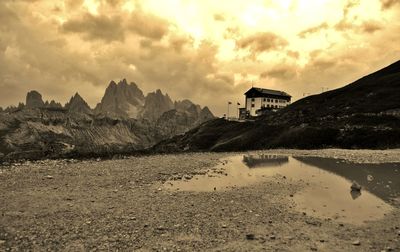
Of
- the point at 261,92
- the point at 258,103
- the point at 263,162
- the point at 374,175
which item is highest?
the point at 261,92

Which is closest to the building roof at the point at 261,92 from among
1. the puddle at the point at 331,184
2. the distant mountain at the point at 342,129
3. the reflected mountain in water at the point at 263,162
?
the distant mountain at the point at 342,129

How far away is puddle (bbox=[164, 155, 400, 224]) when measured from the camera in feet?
61.0

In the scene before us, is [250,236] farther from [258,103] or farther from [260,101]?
[260,101]

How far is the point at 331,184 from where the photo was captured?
87.8 ft

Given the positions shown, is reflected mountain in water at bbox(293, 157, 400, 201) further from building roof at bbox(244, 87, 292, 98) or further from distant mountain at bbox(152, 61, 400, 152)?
building roof at bbox(244, 87, 292, 98)

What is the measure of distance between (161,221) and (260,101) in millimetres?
167433

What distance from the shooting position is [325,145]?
223ft

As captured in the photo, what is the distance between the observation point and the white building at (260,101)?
586 feet

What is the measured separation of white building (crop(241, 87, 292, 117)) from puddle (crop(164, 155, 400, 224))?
459 ft

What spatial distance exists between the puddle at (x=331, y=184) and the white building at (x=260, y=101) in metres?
140

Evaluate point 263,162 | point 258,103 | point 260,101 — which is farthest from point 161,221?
point 260,101

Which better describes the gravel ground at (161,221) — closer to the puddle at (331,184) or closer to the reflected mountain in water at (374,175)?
the puddle at (331,184)

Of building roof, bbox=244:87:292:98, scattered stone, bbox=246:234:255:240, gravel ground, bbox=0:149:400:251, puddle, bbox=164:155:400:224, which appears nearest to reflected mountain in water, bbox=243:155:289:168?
puddle, bbox=164:155:400:224

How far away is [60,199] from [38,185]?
16.5 feet
